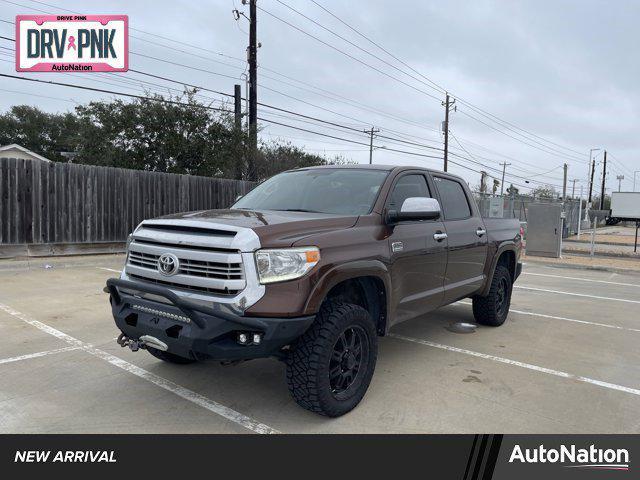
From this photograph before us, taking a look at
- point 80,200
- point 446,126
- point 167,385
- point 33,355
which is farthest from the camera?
point 446,126

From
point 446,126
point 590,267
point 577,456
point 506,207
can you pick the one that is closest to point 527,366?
point 577,456

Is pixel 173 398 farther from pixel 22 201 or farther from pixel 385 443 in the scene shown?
pixel 22 201

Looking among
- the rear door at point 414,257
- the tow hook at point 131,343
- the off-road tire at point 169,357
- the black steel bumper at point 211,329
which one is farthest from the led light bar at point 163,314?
the rear door at point 414,257

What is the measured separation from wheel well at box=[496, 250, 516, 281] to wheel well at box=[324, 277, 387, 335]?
3.17 metres

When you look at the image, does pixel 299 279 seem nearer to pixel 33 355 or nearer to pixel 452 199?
pixel 452 199

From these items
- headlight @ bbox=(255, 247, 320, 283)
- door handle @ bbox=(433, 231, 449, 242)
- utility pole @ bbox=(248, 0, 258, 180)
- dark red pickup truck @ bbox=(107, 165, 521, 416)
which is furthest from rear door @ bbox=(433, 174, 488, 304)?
utility pole @ bbox=(248, 0, 258, 180)

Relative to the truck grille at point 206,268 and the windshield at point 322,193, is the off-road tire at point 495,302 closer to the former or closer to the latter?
the windshield at point 322,193

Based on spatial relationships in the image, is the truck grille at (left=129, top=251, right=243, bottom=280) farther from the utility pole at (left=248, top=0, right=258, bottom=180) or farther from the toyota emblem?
the utility pole at (left=248, top=0, right=258, bottom=180)

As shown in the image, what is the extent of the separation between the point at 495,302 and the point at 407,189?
245 centimetres

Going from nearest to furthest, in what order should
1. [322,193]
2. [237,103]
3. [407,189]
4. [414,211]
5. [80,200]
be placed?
[414,211] → [322,193] → [407,189] → [80,200] → [237,103]

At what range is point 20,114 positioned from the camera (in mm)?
51062

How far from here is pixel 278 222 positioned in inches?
137

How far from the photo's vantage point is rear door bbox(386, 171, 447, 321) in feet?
13.6

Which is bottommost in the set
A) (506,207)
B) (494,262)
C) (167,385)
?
(167,385)
